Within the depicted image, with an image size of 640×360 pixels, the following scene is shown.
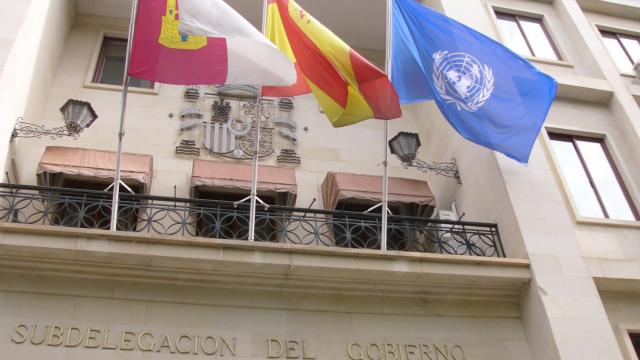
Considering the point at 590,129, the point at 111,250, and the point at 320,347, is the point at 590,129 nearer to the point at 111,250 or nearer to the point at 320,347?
the point at 320,347

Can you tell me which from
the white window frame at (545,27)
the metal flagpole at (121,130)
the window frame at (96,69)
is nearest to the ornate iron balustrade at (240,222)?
the metal flagpole at (121,130)

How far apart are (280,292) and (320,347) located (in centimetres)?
93

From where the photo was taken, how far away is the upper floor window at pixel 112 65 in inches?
517

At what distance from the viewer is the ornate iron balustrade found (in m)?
9.58

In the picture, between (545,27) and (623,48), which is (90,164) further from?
(623,48)

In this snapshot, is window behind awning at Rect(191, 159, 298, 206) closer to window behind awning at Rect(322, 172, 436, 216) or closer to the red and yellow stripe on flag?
window behind awning at Rect(322, 172, 436, 216)

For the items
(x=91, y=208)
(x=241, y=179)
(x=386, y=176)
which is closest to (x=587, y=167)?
(x=386, y=176)

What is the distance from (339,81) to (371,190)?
7.28ft

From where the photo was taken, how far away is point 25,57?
34.9ft

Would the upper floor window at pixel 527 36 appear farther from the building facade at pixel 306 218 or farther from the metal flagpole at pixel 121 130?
the metal flagpole at pixel 121 130

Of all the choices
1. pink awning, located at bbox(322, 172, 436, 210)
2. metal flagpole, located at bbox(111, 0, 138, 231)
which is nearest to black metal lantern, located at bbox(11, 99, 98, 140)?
metal flagpole, located at bbox(111, 0, 138, 231)

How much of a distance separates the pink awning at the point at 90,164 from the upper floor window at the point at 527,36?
759cm

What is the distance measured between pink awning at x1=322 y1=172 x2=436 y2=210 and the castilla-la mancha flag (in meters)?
2.43

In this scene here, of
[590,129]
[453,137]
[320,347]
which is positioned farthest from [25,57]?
[590,129]
